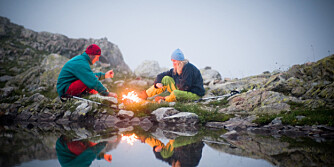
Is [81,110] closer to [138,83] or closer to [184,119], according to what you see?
[184,119]

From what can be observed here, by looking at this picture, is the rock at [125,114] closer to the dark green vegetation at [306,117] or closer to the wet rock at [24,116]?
the wet rock at [24,116]

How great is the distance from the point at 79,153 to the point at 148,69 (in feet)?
86.8

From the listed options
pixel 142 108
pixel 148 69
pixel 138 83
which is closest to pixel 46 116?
pixel 142 108

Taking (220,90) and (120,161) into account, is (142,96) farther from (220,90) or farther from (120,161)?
(120,161)

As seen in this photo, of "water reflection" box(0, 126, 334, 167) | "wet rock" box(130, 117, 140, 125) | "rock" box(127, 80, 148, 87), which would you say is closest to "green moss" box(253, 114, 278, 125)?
"water reflection" box(0, 126, 334, 167)

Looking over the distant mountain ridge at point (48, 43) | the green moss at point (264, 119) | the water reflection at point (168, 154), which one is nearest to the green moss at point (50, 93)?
the water reflection at point (168, 154)

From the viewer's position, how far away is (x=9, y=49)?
3359cm

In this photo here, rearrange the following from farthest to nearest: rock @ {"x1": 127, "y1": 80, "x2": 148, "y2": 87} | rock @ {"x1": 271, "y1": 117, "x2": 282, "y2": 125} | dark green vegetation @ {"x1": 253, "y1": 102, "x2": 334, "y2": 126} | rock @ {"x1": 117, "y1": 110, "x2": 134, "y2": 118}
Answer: rock @ {"x1": 127, "y1": 80, "x2": 148, "y2": 87} < rock @ {"x1": 117, "y1": 110, "x2": 134, "y2": 118} < rock @ {"x1": 271, "y1": 117, "x2": 282, "y2": 125} < dark green vegetation @ {"x1": 253, "y1": 102, "x2": 334, "y2": 126}

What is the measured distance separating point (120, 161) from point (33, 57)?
1518 inches

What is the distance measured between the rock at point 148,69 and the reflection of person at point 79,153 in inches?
965

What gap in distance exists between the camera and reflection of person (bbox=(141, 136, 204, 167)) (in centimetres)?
292

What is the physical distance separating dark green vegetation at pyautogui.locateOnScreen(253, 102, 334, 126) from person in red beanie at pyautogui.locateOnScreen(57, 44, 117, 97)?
5.24 metres

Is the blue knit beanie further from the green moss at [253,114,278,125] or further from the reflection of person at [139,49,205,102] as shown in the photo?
the green moss at [253,114,278,125]

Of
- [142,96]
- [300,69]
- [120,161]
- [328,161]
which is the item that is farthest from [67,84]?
[300,69]
